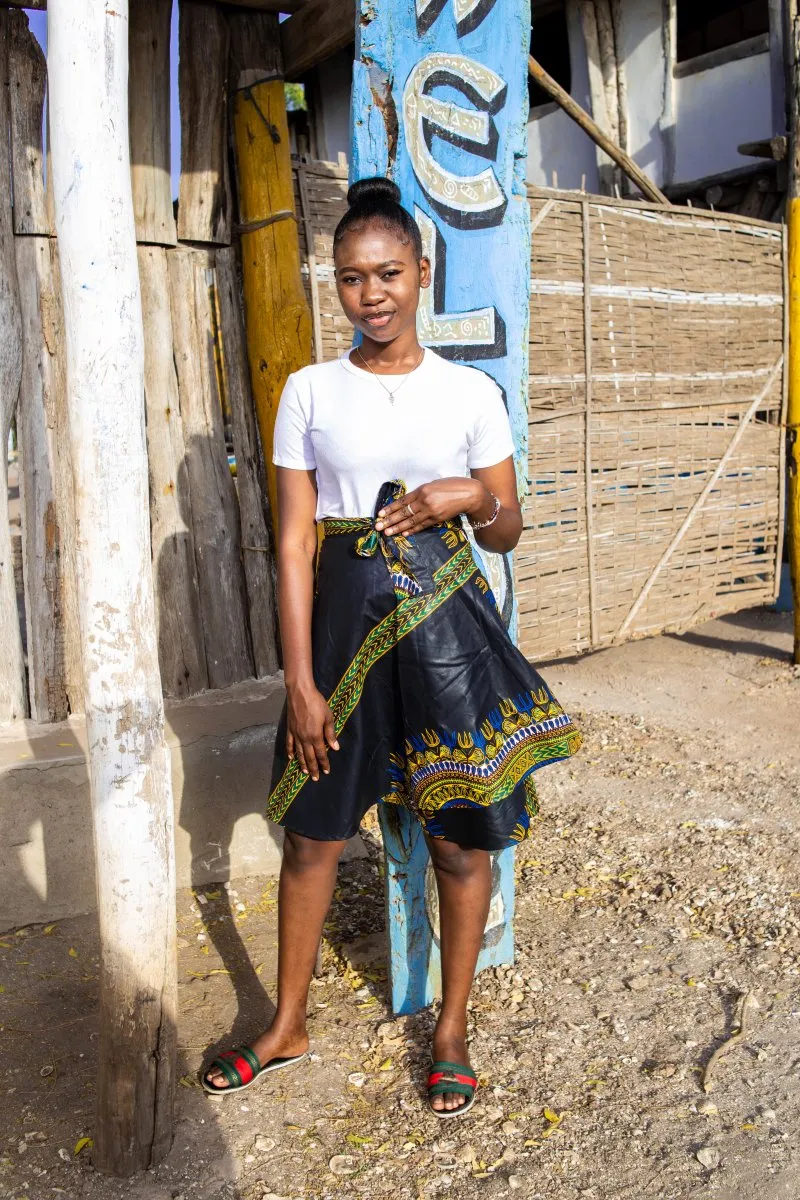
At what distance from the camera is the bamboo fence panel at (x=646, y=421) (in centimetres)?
507

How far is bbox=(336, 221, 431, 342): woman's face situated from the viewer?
212 centimetres

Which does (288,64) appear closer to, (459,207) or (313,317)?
(313,317)

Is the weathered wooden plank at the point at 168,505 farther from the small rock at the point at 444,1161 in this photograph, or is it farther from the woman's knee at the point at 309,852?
the small rock at the point at 444,1161

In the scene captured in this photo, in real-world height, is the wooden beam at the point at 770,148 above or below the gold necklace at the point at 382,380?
above

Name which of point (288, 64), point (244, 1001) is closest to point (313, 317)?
point (288, 64)

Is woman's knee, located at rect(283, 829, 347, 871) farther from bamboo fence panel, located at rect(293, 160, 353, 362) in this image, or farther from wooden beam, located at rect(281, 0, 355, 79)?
wooden beam, located at rect(281, 0, 355, 79)

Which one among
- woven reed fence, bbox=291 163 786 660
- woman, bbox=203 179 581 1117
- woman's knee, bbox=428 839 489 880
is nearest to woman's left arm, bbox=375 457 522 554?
woman, bbox=203 179 581 1117

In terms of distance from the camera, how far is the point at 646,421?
220 inches

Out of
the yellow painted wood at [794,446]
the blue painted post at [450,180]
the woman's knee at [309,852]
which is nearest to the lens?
the woman's knee at [309,852]

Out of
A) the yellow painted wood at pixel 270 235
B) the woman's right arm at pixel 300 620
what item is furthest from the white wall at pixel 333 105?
the woman's right arm at pixel 300 620

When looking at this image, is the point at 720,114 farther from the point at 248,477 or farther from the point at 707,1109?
the point at 707,1109

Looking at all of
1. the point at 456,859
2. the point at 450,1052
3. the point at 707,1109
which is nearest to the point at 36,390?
the point at 456,859

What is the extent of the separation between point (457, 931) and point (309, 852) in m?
0.39

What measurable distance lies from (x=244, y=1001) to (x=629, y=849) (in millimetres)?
1543
